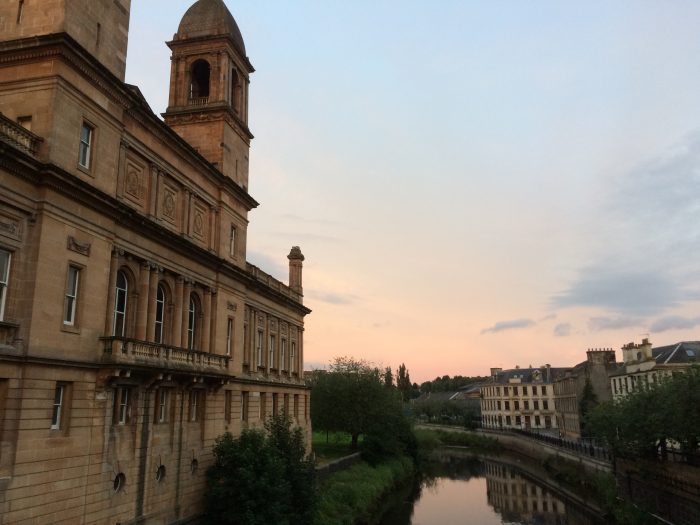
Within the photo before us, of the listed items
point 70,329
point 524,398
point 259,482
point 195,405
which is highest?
point 70,329

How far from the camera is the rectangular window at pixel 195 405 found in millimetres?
27016

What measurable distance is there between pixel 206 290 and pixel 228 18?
687 inches

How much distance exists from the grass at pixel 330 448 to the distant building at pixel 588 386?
34491 millimetres

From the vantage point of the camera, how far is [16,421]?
1623cm

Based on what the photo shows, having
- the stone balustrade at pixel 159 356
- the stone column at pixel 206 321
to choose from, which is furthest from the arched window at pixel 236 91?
the stone balustrade at pixel 159 356

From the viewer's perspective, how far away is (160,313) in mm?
26172

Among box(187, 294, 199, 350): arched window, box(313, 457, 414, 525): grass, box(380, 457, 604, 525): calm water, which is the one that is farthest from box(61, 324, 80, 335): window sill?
box(380, 457, 604, 525): calm water

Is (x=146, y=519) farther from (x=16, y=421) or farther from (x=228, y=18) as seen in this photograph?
(x=228, y=18)

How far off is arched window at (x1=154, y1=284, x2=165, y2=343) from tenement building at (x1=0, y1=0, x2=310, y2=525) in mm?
95

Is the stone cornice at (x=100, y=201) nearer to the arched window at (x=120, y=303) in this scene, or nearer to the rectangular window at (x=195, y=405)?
the arched window at (x=120, y=303)

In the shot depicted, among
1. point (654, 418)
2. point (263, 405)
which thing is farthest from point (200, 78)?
point (654, 418)

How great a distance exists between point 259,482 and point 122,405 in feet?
23.1

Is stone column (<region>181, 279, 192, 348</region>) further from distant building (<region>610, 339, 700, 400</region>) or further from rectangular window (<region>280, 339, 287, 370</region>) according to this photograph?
distant building (<region>610, 339, 700, 400</region>)

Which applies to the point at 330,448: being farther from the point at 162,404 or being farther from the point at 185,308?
the point at 162,404
